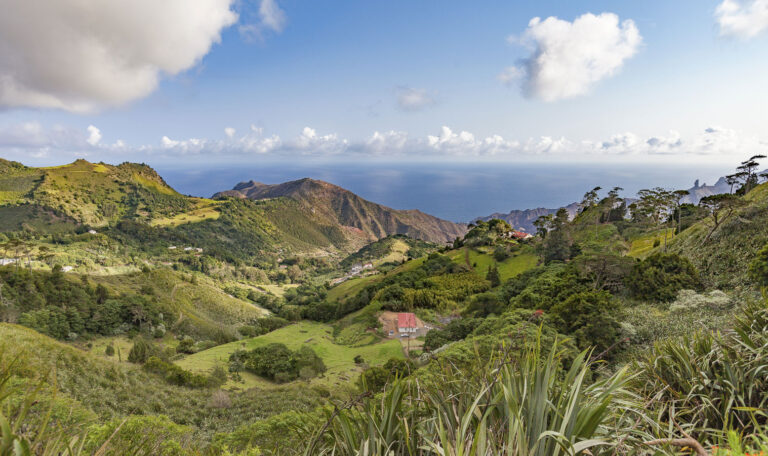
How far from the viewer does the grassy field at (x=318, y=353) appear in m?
22.6

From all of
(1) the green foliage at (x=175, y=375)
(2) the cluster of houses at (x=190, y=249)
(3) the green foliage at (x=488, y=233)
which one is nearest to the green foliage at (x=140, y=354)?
(1) the green foliage at (x=175, y=375)

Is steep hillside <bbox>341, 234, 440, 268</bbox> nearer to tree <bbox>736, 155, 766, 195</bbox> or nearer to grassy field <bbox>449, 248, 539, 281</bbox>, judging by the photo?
grassy field <bbox>449, 248, 539, 281</bbox>

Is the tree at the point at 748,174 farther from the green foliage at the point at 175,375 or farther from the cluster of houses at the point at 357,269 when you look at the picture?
the cluster of houses at the point at 357,269

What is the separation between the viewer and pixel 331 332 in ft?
124

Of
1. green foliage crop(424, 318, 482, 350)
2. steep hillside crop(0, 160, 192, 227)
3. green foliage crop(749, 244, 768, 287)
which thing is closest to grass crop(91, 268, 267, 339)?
green foliage crop(424, 318, 482, 350)

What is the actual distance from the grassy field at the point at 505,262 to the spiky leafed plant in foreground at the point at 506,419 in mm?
39904

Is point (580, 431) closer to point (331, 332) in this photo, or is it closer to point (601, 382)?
point (601, 382)

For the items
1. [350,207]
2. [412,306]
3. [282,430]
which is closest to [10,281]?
[412,306]

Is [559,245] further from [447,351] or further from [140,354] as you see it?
[140,354]

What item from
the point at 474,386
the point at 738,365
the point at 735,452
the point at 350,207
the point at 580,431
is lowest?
the point at 350,207

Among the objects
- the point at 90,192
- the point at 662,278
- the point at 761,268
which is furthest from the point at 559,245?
the point at 90,192

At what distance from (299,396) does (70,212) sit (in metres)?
138

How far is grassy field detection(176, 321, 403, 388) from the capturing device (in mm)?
22562

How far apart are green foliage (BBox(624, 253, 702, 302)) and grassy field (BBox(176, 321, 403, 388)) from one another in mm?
16320
